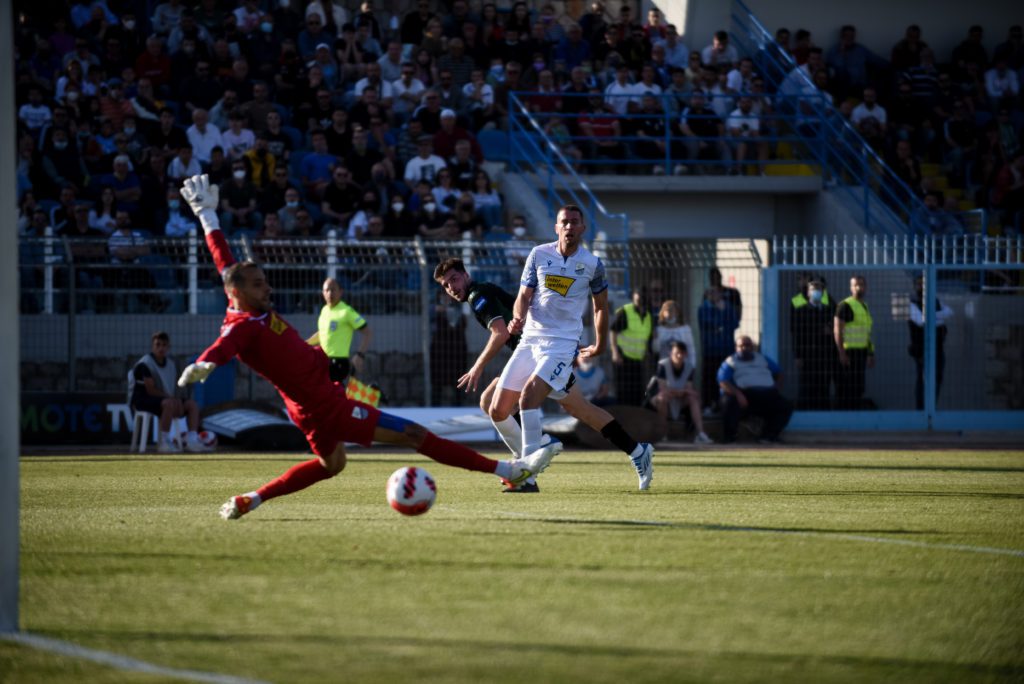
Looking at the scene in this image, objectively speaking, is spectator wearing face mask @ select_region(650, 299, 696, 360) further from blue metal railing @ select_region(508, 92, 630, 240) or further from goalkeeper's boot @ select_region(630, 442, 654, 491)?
goalkeeper's boot @ select_region(630, 442, 654, 491)

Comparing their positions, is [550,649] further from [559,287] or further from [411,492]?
[559,287]

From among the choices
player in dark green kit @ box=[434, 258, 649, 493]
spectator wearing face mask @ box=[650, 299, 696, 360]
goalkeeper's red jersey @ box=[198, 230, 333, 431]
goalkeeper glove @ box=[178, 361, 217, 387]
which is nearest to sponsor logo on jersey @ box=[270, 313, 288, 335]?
goalkeeper's red jersey @ box=[198, 230, 333, 431]

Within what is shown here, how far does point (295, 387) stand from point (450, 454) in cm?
109

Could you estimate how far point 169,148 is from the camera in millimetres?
23156

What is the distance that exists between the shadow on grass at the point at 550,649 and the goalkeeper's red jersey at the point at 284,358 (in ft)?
10.4

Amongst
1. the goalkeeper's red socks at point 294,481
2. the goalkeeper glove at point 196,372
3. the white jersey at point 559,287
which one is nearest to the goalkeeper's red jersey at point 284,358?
the goalkeeper's red socks at point 294,481

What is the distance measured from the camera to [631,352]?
816 inches

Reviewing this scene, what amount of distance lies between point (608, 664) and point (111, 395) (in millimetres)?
15581

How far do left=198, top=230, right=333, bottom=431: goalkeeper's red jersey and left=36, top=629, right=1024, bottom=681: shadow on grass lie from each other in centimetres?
318

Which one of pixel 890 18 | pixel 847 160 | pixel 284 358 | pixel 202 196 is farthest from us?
pixel 890 18

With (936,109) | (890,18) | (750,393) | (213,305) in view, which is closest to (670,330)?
(750,393)

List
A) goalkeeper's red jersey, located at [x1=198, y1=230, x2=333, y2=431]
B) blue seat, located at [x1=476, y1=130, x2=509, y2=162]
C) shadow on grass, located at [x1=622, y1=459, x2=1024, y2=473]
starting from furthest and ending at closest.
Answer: blue seat, located at [x1=476, y1=130, x2=509, y2=162] < shadow on grass, located at [x1=622, y1=459, x2=1024, y2=473] < goalkeeper's red jersey, located at [x1=198, y1=230, x2=333, y2=431]

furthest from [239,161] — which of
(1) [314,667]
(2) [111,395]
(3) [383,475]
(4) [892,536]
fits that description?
(1) [314,667]

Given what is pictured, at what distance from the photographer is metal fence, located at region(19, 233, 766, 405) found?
795 inches
